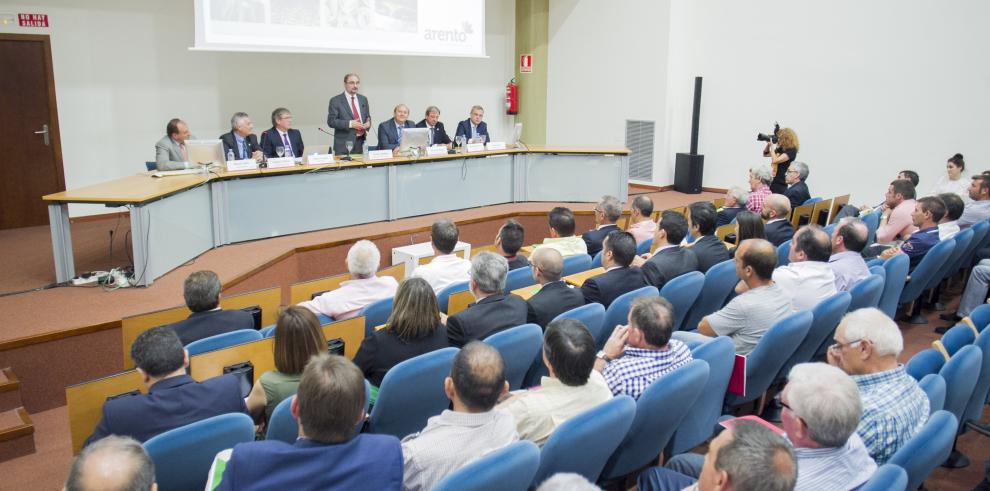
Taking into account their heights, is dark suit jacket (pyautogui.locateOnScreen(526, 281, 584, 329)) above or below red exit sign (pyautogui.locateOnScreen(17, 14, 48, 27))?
below

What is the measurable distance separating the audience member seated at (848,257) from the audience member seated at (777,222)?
0.98 meters

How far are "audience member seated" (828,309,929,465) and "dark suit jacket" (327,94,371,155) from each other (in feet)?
21.2

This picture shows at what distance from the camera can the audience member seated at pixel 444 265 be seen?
4347 millimetres

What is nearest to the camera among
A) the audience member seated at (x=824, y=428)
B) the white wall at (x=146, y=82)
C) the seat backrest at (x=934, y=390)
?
the audience member seated at (x=824, y=428)

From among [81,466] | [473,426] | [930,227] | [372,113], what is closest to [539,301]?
[473,426]

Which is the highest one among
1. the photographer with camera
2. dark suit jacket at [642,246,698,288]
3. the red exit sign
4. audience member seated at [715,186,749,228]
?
the red exit sign

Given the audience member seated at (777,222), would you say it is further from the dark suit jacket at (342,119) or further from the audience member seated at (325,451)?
the dark suit jacket at (342,119)

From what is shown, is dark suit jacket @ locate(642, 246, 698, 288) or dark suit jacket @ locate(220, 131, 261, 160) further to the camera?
dark suit jacket @ locate(220, 131, 261, 160)

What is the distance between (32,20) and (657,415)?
7739 millimetres

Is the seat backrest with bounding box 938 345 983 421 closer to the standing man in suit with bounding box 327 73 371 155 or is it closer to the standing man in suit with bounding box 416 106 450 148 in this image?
the standing man in suit with bounding box 416 106 450 148

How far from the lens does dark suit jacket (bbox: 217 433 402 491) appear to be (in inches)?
73.2

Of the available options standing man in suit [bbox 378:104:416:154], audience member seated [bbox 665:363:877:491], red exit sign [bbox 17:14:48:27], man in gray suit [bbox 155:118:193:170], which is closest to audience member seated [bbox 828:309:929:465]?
audience member seated [bbox 665:363:877:491]

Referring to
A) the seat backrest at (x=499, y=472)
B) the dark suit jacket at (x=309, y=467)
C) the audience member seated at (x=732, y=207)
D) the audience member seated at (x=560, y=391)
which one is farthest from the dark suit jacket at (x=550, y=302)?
the audience member seated at (x=732, y=207)

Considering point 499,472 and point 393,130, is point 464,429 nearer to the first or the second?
point 499,472
